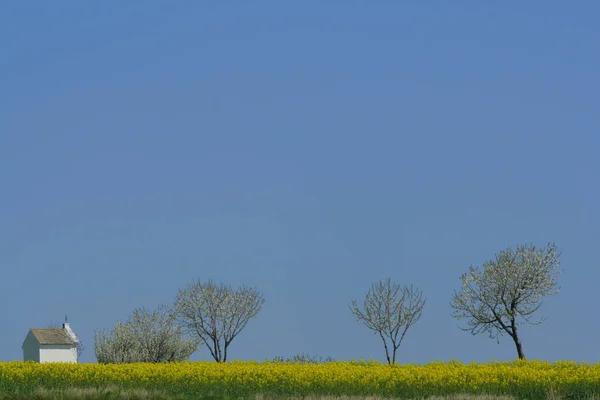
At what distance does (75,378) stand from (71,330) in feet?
120

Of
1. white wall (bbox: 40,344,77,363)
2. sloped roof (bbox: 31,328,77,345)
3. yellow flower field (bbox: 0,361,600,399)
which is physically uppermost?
sloped roof (bbox: 31,328,77,345)

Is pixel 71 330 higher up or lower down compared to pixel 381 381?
higher up

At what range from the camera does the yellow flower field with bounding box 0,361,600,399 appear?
27.4 m

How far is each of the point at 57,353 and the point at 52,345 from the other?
79 cm

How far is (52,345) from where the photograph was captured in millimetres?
65562

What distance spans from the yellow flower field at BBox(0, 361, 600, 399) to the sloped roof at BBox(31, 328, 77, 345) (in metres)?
32.5

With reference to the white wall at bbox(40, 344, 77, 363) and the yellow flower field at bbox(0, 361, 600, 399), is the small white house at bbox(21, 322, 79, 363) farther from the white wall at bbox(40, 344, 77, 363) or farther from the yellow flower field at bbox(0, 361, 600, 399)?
the yellow flower field at bbox(0, 361, 600, 399)

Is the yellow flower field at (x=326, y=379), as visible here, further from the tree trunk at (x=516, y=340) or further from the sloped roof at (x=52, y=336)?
the sloped roof at (x=52, y=336)

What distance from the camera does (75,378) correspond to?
33125 millimetres

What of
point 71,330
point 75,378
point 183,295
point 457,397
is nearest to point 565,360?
point 457,397

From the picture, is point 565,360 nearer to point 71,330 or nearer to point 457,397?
point 457,397

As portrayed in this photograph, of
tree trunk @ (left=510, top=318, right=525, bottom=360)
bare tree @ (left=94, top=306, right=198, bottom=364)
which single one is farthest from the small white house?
tree trunk @ (left=510, top=318, right=525, bottom=360)

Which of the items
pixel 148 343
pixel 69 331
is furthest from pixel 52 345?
pixel 148 343

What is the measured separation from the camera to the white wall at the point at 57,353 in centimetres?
6494
